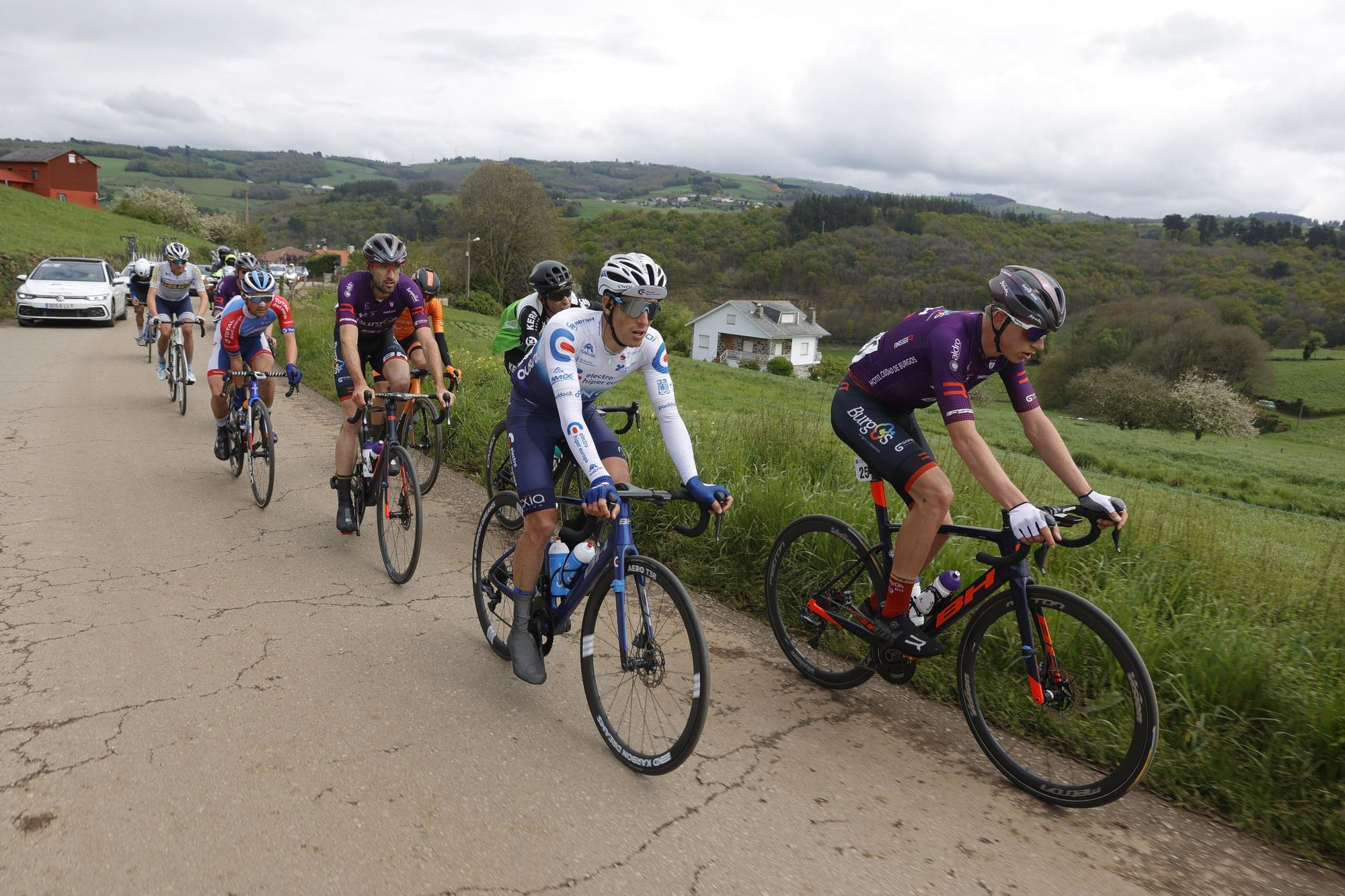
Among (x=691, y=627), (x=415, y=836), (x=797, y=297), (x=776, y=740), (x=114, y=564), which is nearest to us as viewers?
(x=415, y=836)

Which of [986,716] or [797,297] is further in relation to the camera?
[797,297]

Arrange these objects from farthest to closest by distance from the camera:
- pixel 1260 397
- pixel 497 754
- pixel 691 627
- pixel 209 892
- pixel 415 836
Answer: pixel 1260 397 < pixel 497 754 < pixel 691 627 < pixel 415 836 < pixel 209 892

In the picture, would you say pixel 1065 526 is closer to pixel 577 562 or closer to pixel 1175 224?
pixel 577 562

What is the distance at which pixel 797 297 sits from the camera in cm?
9550

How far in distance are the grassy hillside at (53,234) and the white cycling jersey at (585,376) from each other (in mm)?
25623

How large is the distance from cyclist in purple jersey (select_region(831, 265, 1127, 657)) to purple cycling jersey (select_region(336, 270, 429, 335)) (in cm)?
377

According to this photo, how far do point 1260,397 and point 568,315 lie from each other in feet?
227

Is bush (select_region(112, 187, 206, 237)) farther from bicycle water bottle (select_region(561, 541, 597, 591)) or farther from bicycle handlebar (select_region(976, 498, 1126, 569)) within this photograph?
bicycle handlebar (select_region(976, 498, 1126, 569))

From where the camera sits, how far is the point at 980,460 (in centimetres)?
331

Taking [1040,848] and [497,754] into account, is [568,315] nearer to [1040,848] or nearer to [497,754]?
[497,754]

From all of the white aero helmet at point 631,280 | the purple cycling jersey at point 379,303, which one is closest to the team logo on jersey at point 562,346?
the white aero helmet at point 631,280

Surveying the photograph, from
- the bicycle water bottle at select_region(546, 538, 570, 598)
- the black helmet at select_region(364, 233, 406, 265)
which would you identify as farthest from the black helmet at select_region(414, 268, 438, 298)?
the bicycle water bottle at select_region(546, 538, 570, 598)

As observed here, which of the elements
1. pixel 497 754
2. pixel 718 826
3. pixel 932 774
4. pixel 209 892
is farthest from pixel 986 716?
pixel 209 892

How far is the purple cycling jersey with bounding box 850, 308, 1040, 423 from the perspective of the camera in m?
3.45
